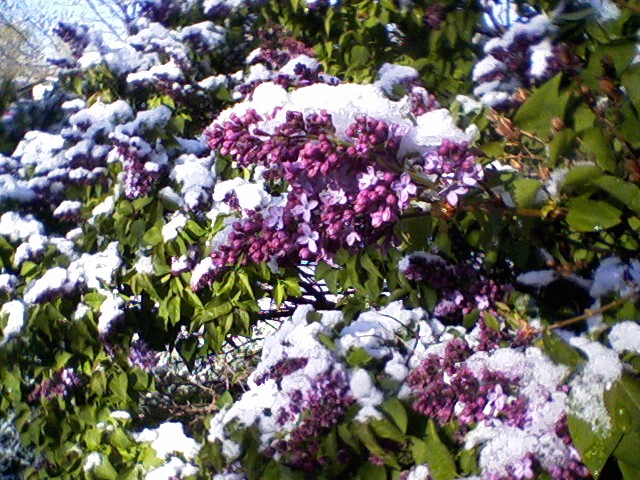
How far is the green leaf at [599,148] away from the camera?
1.37 metres

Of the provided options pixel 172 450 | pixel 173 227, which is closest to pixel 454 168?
pixel 173 227

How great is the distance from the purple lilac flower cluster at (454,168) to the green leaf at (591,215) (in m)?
0.17

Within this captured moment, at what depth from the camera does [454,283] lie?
2025mm

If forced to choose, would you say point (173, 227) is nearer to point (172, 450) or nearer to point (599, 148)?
point (172, 450)

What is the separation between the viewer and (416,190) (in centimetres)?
138

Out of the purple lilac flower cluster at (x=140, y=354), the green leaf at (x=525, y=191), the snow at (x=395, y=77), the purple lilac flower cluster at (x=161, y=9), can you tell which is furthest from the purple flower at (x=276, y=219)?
the purple lilac flower cluster at (x=161, y=9)

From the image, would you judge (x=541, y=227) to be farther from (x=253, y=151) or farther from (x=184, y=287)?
(x=184, y=287)

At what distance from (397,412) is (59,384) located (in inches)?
72.2

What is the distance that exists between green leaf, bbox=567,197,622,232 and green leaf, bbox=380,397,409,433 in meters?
0.53

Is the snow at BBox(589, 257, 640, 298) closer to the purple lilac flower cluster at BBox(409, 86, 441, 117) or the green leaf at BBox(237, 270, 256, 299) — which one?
the purple lilac flower cluster at BBox(409, 86, 441, 117)

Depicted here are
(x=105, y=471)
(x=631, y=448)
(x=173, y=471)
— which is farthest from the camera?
(x=105, y=471)

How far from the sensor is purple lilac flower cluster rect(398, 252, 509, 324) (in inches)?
77.9

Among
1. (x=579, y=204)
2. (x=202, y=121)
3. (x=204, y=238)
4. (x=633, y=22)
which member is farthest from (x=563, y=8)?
(x=202, y=121)

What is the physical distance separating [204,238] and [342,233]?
135 cm
